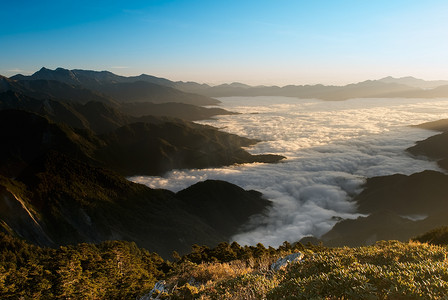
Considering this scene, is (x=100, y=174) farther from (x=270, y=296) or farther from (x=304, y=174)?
(x=304, y=174)

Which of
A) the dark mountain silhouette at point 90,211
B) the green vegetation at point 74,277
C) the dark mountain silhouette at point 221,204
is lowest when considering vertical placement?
the dark mountain silhouette at point 221,204

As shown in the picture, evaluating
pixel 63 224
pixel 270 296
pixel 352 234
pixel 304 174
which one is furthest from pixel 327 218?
pixel 270 296

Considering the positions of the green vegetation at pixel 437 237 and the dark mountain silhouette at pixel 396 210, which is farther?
the dark mountain silhouette at pixel 396 210

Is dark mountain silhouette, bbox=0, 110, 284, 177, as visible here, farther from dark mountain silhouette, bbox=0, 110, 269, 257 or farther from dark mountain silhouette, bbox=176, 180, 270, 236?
dark mountain silhouette, bbox=0, 110, 269, 257

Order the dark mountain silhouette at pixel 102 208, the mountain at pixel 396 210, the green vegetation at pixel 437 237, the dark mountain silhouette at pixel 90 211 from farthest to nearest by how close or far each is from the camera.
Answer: the mountain at pixel 396 210 → the dark mountain silhouette at pixel 102 208 → the dark mountain silhouette at pixel 90 211 → the green vegetation at pixel 437 237

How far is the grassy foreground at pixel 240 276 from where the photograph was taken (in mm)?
12047

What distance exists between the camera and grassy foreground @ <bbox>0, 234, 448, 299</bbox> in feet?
39.5

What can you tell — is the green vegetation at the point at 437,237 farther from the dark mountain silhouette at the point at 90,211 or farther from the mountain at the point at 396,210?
the dark mountain silhouette at the point at 90,211

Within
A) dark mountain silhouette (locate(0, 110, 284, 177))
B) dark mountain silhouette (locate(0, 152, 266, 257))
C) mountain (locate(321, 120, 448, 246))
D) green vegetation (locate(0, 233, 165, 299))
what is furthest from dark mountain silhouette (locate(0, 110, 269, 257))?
dark mountain silhouette (locate(0, 110, 284, 177))

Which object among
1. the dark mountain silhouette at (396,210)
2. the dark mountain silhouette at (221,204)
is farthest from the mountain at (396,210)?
the dark mountain silhouette at (221,204)

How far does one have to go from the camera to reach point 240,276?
1731cm

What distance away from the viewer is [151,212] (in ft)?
324

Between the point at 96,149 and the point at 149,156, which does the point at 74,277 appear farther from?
the point at 96,149

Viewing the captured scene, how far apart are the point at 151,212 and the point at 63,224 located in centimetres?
2810
